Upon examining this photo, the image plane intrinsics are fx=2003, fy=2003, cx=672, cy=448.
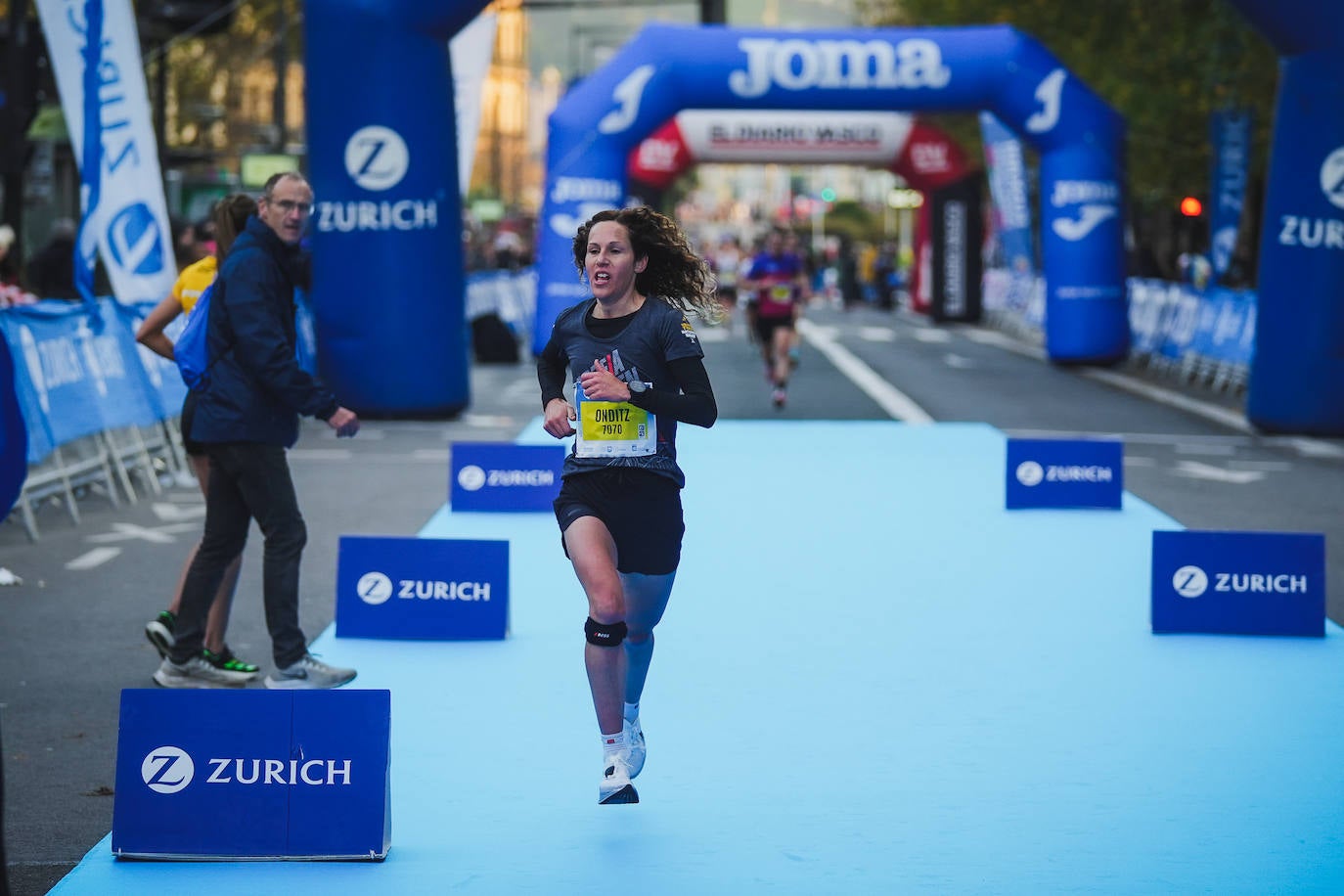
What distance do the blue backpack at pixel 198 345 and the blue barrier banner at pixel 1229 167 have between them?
937 inches

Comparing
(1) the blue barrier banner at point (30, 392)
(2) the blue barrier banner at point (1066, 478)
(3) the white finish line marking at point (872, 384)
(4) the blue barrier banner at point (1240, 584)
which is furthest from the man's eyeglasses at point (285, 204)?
(3) the white finish line marking at point (872, 384)

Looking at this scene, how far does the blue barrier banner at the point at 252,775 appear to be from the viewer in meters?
5.18

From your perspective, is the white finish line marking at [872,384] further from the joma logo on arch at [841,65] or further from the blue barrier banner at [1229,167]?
the blue barrier banner at [1229,167]

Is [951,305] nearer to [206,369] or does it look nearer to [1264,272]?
[1264,272]

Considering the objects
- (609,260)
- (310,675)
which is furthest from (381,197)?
(609,260)

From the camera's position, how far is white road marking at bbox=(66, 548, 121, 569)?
421 inches

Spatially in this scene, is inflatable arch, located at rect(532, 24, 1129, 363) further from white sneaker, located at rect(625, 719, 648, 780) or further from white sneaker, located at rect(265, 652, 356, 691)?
white sneaker, located at rect(625, 719, 648, 780)

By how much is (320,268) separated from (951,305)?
2800 centimetres

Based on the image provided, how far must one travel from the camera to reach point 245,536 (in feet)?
25.2

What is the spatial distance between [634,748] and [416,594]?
2776mm

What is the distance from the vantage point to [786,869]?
5230 mm

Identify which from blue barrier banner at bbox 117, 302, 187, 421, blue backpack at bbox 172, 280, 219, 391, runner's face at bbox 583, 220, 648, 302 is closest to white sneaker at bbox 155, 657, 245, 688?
blue backpack at bbox 172, 280, 219, 391

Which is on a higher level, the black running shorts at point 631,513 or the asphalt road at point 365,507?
the black running shorts at point 631,513

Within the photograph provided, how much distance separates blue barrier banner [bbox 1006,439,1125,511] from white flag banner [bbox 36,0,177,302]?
246 inches
